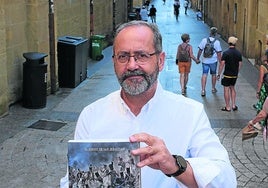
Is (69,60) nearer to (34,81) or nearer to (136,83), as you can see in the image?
(34,81)

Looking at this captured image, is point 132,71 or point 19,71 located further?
point 19,71

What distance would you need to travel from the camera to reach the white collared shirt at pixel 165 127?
254cm

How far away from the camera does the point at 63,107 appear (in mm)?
12469

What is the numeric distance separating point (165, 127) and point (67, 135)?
7549mm

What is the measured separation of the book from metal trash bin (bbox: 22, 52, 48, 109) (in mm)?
10110

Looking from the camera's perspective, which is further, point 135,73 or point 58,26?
point 58,26

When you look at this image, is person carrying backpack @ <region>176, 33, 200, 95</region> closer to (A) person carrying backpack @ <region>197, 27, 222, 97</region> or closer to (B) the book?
(A) person carrying backpack @ <region>197, 27, 222, 97</region>

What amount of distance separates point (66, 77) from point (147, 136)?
42.7ft

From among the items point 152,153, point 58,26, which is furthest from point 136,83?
point 58,26

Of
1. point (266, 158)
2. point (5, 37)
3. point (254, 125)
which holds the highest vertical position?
point (5, 37)

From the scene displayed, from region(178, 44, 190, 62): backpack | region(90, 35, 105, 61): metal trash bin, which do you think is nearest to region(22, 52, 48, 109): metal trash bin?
region(178, 44, 190, 62): backpack

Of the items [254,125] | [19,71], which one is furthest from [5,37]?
[254,125]

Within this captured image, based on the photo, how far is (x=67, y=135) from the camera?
10023 millimetres

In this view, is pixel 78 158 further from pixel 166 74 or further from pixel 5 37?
pixel 166 74
